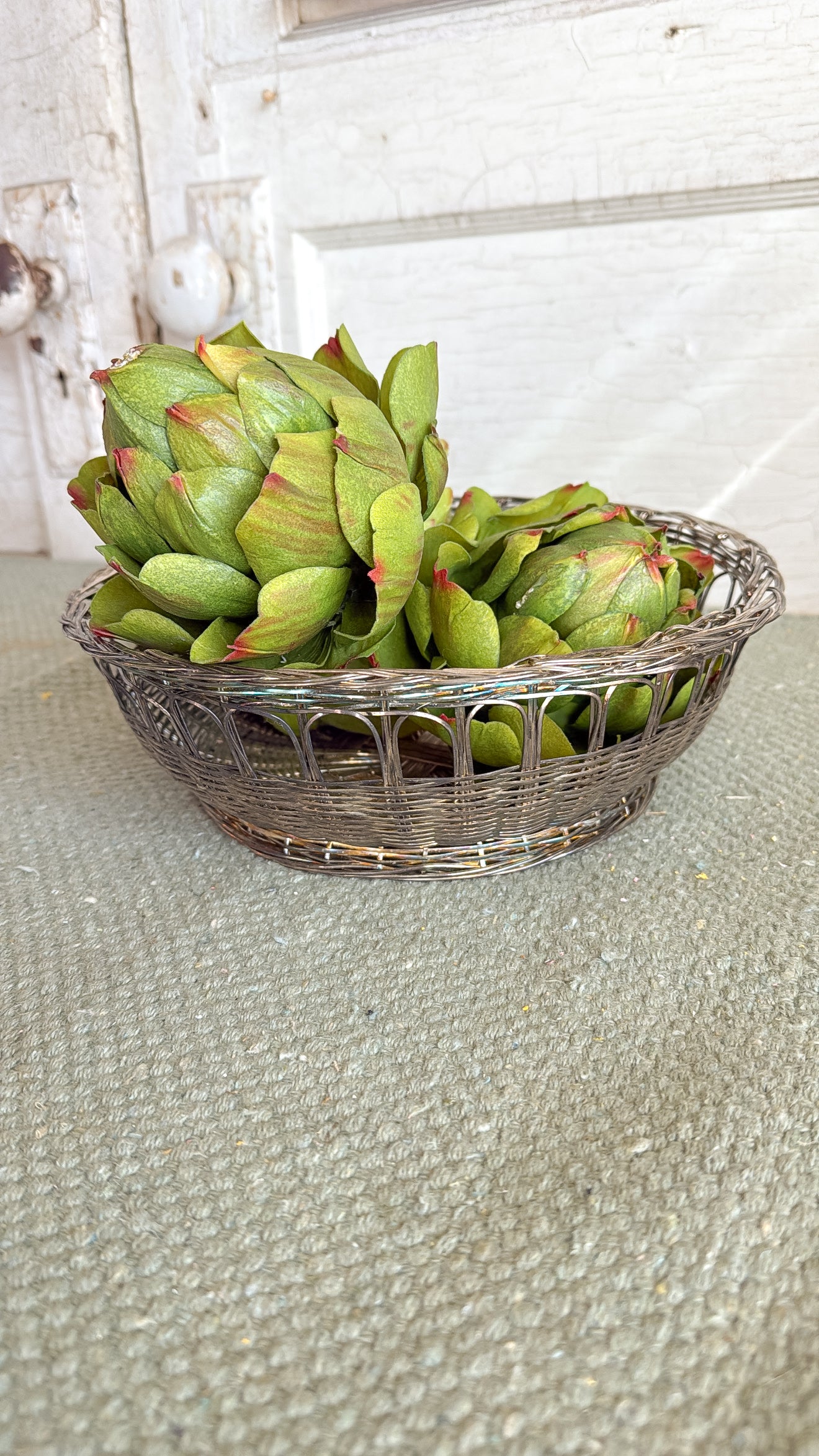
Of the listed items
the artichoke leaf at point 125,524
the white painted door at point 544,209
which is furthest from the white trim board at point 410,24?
the artichoke leaf at point 125,524

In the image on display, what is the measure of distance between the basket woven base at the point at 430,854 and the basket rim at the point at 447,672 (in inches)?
2.8

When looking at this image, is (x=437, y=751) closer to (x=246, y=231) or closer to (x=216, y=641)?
(x=216, y=641)

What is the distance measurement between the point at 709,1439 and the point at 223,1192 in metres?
0.12

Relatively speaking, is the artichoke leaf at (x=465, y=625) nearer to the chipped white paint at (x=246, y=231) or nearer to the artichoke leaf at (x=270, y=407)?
the artichoke leaf at (x=270, y=407)

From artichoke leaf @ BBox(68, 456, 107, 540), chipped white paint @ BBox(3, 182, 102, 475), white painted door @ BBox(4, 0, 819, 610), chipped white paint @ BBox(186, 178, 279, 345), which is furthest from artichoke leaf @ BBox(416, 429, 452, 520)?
chipped white paint @ BBox(3, 182, 102, 475)

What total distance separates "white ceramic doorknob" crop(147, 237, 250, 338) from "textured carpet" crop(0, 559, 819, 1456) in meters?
0.52

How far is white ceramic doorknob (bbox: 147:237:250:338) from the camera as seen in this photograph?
2.55 ft

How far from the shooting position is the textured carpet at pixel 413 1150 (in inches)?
7.7

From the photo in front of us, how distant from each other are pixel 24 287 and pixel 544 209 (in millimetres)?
424

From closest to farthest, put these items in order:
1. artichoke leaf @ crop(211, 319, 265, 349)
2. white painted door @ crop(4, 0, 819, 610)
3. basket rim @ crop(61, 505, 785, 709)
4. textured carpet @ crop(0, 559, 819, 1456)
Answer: textured carpet @ crop(0, 559, 819, 1456) → basket rim @ crop(61, 505, 785, 709) → artichoke leaf @ crop(211, 319, 265, 349) → white painted door @ crop(4, 0, 819, 610)

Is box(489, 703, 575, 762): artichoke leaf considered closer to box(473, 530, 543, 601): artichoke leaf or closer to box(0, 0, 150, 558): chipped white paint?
box(473, 530, 543, 601): artichoke leaf

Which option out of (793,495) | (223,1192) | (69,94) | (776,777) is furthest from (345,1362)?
(69,94)

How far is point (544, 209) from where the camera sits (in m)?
0.71

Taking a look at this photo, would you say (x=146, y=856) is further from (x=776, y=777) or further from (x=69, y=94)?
(x=69, y=94)
